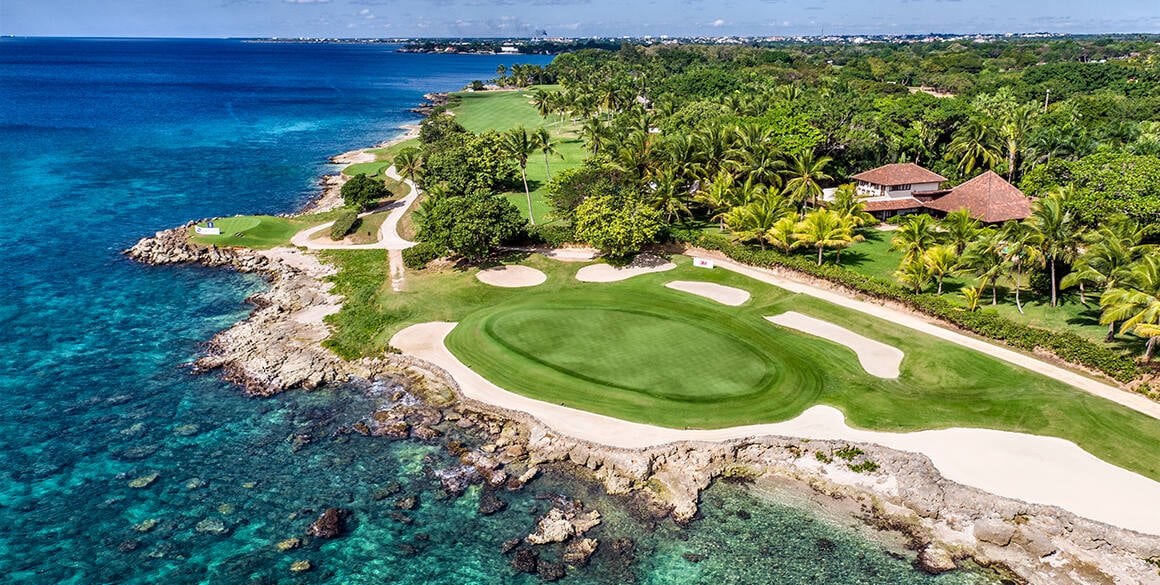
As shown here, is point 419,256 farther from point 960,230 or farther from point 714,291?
point 960,230

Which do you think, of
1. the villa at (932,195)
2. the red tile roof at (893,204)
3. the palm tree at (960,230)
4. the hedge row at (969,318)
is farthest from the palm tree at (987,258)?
the red tile roof at (893,204)

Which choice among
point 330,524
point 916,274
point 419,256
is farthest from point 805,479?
point 419,256

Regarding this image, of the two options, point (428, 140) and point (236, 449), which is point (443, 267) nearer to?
point (236, 449)

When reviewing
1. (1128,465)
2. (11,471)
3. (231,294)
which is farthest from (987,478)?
(231,294)

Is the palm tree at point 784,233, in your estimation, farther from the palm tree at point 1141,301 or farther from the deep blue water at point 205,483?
the deep blue water at point 205,483

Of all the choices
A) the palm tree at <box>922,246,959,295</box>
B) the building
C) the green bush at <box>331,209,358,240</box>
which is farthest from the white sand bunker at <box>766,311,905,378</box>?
the green bush at <box>331,209,358,240</box>

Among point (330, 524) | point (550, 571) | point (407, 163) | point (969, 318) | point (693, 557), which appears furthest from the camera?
point (407, 163)
